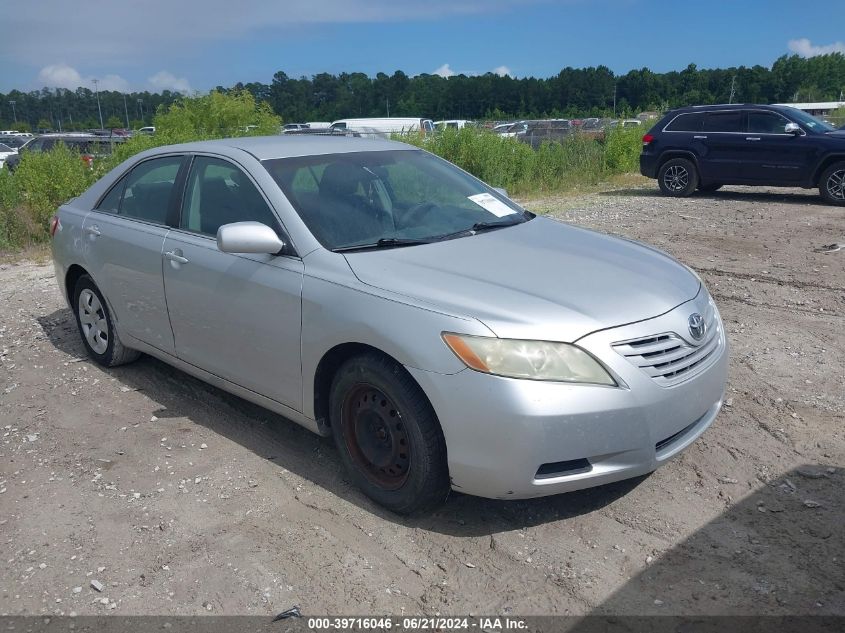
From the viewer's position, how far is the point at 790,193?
15.0 m

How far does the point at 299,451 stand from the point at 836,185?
1219 cm

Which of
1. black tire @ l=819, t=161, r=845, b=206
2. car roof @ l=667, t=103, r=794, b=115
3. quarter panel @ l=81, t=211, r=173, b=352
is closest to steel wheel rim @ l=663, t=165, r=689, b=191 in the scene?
car roof @ l=667, t=103, r=794, b=115

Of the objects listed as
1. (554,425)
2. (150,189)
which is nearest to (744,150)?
(150,189)

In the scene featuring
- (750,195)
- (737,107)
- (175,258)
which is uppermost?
(737,107)

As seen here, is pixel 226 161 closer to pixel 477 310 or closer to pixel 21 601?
pixel 477 310

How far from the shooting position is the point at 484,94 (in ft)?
292

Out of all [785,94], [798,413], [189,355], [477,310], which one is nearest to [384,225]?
[477,310]

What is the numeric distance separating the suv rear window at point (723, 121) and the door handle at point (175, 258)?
1235 cm

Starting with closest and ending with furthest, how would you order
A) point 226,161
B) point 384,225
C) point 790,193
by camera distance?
1. point 384,225
2. point 226,161
3. point 790,193

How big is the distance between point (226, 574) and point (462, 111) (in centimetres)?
8725

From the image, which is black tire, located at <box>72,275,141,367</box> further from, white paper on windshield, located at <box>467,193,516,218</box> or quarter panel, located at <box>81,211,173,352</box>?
white paper on windshield, located at <box>467,193,516,218</box>

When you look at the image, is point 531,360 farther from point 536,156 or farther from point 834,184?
point 536,156

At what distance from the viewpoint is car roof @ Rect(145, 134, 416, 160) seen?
4297 mm

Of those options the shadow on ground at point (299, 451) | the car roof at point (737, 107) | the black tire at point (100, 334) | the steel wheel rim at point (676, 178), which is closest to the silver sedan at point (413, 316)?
the shadow on ground at point (299, 451)
